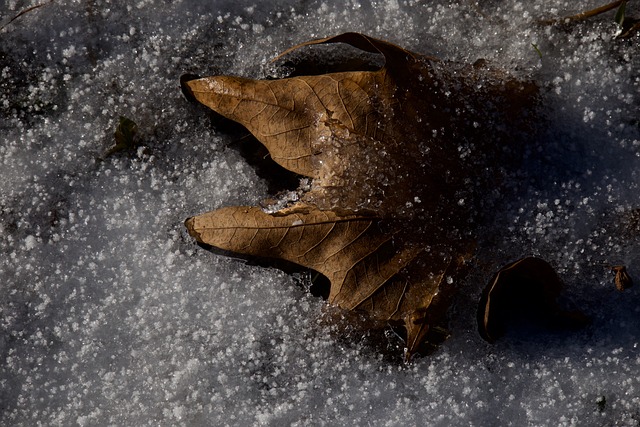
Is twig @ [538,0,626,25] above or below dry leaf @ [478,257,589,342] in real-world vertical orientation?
above

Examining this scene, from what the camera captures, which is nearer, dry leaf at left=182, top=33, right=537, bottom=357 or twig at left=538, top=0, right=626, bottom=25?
dry leaf at left=182, top=33, right=537, bottom=357

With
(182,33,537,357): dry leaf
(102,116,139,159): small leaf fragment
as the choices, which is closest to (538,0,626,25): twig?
(182,33,537,357): dry leaf

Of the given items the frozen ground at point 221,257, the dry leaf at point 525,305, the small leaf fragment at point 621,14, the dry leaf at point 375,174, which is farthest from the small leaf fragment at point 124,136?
the small leaf fragment at point 621,14

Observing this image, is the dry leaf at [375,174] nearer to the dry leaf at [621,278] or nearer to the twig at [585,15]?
the twig at [585,15]

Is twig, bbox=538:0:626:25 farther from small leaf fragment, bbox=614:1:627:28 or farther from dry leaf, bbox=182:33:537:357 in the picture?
dry leaf, bbox=182:33:537:357

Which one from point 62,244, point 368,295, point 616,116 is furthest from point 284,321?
point 616,116

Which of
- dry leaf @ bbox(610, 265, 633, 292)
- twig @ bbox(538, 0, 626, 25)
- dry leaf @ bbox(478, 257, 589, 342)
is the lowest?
dry leaf @ bbox(478, 257, 589, 342)

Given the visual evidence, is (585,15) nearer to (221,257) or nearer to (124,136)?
(221,257)
